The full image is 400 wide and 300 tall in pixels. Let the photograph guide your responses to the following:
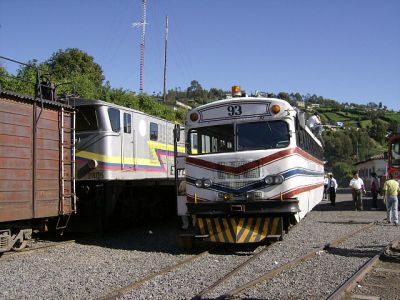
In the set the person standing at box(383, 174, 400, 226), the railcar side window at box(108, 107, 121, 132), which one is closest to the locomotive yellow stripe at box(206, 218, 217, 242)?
the railcar side window at box(108, 107, 121, 132)

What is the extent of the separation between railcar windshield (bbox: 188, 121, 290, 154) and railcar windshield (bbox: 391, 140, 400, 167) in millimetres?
12246

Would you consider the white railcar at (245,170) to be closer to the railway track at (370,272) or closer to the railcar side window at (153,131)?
the railway track at (370,272)

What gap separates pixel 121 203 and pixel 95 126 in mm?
2506

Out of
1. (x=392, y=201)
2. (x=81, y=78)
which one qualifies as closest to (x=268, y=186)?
(x=392, y=201)

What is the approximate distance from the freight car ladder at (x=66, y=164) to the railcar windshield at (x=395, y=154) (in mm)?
14644

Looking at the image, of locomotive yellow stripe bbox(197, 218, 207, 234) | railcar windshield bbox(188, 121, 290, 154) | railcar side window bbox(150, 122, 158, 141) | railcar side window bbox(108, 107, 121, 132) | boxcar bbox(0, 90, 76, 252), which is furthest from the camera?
railcar side window bbox(150, 122, 158, 141)

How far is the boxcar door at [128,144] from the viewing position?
504 inches

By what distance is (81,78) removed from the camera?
2297cm

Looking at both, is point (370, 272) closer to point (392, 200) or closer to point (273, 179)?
point (273, 179)

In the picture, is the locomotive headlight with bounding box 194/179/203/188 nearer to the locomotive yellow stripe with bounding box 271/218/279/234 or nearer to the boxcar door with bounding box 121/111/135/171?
the locomotive yellow stripe with bounding box 271/218/279/234

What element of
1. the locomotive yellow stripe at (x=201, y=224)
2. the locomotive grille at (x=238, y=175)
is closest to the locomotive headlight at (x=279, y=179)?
the locomotive grille at (x=238, y=175)

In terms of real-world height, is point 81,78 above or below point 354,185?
above

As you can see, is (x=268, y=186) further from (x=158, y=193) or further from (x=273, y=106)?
(x=158, y=193)

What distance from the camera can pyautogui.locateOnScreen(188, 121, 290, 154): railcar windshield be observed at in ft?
31.5
